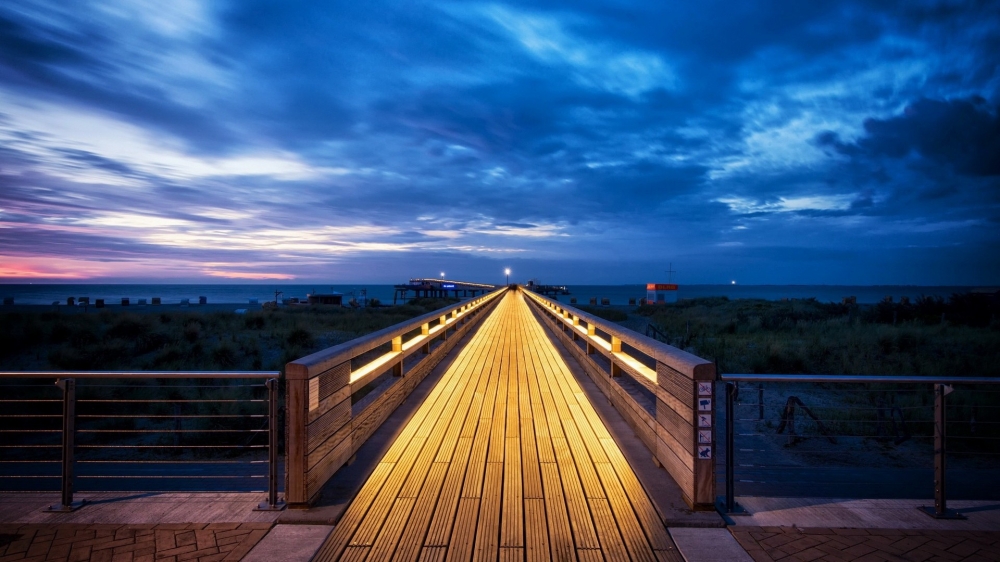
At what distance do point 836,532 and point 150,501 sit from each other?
510cm

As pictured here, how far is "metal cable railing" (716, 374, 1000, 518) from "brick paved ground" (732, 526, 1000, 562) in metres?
0.28

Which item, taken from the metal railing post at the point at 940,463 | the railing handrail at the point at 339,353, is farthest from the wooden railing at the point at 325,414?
the metal railing post at the point at 940,463

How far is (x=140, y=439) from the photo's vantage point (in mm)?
9062

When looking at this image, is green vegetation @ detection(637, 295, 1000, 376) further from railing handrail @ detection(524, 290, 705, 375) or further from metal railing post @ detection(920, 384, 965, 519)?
metal railing post @ detection(920, 384, 965, 519)

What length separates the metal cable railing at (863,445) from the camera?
3957 mm

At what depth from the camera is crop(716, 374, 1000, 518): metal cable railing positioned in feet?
13.0

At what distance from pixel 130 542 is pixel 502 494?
8.54ft

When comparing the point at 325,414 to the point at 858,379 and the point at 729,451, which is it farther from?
the point at 858,379

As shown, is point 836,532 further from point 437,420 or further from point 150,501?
point 150,501

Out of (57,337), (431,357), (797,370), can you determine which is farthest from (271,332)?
(797,370)

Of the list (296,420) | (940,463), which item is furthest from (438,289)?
(940,463)

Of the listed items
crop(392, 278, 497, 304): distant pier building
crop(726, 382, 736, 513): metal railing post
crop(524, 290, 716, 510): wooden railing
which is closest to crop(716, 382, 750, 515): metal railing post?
crop(726, 382, 736, 513): metal railing post

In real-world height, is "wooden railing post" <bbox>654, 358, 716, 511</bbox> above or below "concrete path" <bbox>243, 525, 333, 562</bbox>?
above

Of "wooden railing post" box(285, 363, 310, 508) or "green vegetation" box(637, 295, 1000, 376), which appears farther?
"green vegetation" box(637, 295, 1000, 376)
